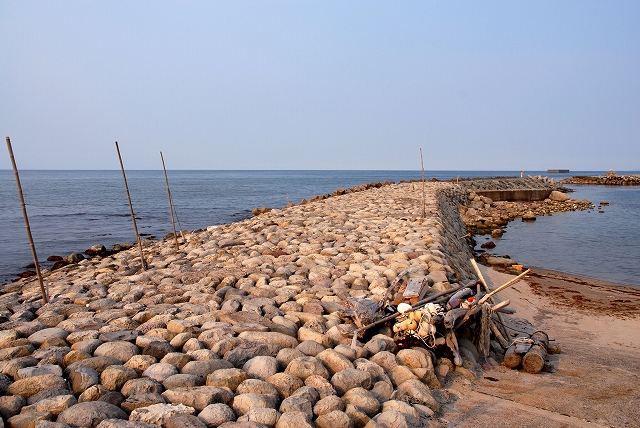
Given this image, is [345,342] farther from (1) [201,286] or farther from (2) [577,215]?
(2) [577,215]

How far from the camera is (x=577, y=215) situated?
25.8m

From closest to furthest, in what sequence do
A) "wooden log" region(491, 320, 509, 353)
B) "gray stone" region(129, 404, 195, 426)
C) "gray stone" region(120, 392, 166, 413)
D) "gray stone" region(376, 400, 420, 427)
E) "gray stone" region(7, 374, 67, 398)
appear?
"gray stone" region(129, 404, 195, 426)
"gray stone" region(120, 392, 166, 413)
"gray stone" region(7, 374, 67, 398)
"gray stone" region(376, 400, 420, 427)
"wooden log" region(491, 320, 509, 353)

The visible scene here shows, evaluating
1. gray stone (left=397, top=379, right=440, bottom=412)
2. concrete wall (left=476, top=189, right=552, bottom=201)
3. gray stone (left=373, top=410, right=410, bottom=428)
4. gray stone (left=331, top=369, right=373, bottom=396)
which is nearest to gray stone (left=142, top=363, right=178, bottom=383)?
gray stone (left=331, top=369, right=373, bottom=396)

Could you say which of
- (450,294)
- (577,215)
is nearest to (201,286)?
(450,294)

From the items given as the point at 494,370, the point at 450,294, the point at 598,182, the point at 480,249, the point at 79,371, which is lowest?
the point at 598,182

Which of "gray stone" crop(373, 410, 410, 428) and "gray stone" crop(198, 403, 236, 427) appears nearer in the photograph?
"gray stone" crop(198, 403, 236, 427)

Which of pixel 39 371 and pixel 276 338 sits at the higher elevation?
pixel 39 371

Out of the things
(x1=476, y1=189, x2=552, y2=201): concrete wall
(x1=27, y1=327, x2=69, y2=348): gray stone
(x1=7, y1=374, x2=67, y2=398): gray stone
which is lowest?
(x1=476, y1=189, x2=552, y2=201): concrete wall

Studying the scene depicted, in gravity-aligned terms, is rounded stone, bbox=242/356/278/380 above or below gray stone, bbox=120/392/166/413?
below

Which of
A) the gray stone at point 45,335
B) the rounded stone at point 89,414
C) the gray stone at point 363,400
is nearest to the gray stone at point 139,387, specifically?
the rounded stone at point 89,414

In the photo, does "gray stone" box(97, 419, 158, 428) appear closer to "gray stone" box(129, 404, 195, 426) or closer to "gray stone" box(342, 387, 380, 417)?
"gray stone" box(129, 404, 195, 426)

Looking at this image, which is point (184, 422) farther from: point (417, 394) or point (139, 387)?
point (417, 394)

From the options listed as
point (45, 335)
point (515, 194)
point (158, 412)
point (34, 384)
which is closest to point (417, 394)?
point (158, 412)

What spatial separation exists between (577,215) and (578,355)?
76.8ft
